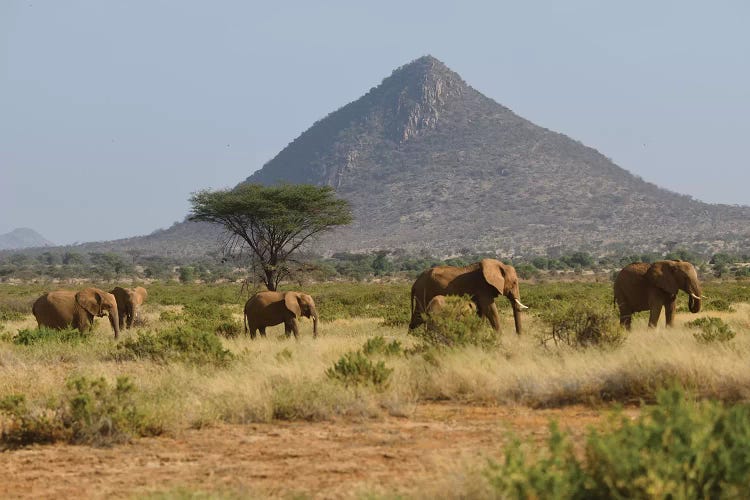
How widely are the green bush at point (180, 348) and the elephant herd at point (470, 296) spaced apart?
3.84 metres

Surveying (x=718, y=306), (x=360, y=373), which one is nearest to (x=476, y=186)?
(x=718, y=306)

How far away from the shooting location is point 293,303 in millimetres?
18703

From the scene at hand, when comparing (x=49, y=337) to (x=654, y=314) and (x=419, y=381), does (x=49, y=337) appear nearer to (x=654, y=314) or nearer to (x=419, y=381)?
(x=419, y=381)

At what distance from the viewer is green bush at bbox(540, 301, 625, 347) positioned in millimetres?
12703

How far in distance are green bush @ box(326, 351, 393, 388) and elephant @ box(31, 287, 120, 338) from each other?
10.6m

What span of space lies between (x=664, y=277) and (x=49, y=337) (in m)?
12.2

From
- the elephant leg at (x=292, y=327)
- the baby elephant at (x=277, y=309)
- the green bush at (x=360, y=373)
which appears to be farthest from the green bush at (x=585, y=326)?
the baby elephant at (x=277, y=309)

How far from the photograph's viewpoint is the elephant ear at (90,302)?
19.2 metres

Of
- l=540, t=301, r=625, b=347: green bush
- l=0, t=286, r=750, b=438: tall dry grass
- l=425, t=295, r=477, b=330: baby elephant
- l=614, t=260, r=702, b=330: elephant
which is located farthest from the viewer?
l=614, t=260, r=702, b=330: elephant

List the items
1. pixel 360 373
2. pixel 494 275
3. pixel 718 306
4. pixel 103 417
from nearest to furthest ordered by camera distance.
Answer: pixel 103 417 < pixel 360 373 < pixel 494 275 < pixel 718 306

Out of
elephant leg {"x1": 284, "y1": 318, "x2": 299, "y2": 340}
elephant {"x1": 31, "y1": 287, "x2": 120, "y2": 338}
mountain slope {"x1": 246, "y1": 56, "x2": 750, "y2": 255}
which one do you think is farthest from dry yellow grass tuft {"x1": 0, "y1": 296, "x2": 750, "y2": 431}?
mountain slope {"x1": 246, "y1": 56, "x2": 750, "y2": 255}

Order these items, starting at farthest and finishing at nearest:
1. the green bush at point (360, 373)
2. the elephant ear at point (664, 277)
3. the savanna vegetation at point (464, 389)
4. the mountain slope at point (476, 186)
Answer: the mountain slope at point (476, 186) < the elephant ear at point (664, 277) < the green bush at point (360, 373) < the savanna vegetation at point (464, 389)

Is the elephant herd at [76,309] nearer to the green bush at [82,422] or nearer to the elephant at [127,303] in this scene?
the elephant at [127,303]

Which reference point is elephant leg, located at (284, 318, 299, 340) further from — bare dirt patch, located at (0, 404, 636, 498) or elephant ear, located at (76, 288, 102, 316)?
bare dirt patch, located at (0, 404, 636, 498)
